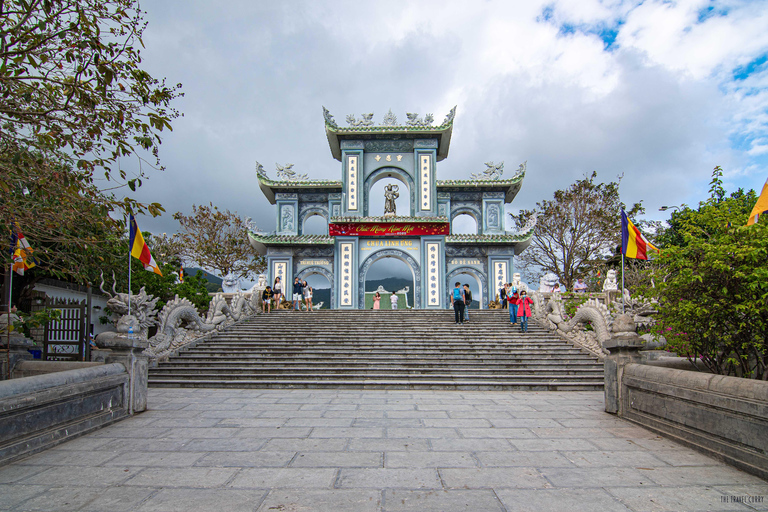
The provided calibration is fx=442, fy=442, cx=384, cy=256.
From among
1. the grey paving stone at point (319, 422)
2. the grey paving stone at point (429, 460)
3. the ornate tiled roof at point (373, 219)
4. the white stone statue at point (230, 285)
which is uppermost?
the ornate tiled roof at point (373, 219)

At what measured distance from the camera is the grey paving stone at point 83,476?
11.5 ft

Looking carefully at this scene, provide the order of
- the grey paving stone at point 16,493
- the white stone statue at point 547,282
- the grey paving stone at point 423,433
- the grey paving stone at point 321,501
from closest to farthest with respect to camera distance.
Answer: the grey paving stone at point 321,501 → the grey paving stone at point 16,493 → the grey paving stone at point 423,433 → the white stone statue at point 547,282

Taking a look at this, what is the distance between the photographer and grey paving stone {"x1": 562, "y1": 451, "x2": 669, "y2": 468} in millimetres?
3945

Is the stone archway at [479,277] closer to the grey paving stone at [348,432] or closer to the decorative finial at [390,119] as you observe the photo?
the decorative finial at [390,119]

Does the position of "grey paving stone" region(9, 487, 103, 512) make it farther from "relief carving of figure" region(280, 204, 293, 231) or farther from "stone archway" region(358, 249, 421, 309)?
"relief carving of figure" region(280, 204, 293, 231)

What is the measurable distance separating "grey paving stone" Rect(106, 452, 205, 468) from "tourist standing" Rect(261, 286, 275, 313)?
12.1 metres

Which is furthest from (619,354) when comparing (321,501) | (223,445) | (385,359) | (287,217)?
(287,217)

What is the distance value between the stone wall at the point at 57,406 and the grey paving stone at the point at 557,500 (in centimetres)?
431

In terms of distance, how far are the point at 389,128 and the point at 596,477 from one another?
19.4m

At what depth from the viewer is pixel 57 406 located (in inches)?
181

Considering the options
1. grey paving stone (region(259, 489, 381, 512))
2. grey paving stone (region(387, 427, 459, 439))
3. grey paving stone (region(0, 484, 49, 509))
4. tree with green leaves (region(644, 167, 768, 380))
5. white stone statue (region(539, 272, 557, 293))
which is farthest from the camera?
white stone statue (region(539, 272, 557, 293))

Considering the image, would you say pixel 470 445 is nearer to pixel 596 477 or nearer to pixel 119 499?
pixel 596 477

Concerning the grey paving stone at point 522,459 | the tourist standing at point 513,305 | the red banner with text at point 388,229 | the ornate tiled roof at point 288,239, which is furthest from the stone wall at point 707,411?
the ornate tiled roof at point 288,239

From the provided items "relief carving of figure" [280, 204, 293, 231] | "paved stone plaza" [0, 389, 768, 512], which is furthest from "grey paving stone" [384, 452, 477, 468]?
"relief carving of figure" [280, 204, 293, 231]
